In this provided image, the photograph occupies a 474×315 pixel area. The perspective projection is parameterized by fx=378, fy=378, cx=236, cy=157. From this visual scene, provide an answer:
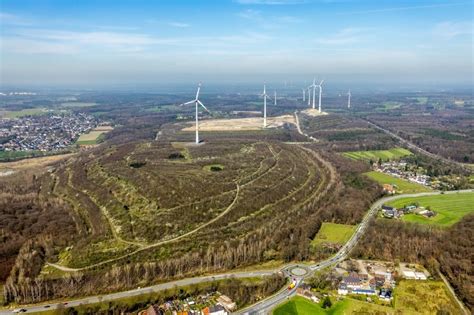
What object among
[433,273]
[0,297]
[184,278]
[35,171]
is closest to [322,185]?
[433,273]

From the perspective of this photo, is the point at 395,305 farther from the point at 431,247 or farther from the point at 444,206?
the point at 444,206

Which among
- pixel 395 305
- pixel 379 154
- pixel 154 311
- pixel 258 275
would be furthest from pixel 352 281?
pixel 379 154

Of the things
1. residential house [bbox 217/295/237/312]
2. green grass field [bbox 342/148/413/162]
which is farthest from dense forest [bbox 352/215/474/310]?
green grass field [bbox 342/148/413/162]

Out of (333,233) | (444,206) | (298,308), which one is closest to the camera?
(298,308)

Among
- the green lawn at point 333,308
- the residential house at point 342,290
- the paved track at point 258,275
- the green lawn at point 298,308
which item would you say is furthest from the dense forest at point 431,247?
the green lawn at point 298,308

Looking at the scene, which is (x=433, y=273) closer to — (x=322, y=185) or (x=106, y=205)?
(x=322, y=185)

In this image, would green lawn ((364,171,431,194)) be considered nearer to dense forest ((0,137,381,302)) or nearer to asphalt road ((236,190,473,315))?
asphalt road ((236,190,473,315))
